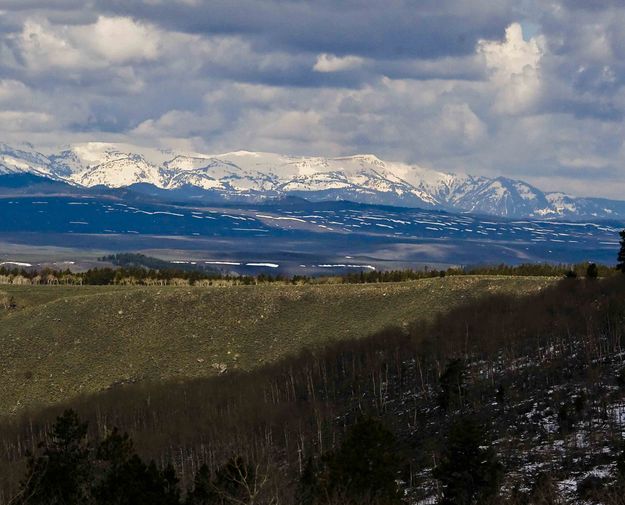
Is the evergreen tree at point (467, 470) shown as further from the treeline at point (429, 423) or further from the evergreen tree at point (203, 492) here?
the evergreen tree at point (203, 492)

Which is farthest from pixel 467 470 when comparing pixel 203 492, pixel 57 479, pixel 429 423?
pixel 429 423

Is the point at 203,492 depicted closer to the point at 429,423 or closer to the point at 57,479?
the point at 57,479

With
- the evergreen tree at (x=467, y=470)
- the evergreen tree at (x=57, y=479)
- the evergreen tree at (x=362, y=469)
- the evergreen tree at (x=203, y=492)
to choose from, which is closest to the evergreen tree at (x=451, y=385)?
the evergreen tree at (x=362, y=469)

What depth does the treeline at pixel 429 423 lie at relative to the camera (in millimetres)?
93625

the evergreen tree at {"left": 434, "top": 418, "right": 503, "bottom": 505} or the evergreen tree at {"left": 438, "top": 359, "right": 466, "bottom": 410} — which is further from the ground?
the evergreen tree at {"left": 434, "top": 418, "right": 503, "bottom": 505}

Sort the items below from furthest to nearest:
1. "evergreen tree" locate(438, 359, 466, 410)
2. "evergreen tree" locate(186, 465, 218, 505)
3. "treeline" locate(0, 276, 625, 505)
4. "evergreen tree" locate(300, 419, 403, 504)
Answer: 1. "evergreen tree" locate(438, 359, 466, 410)
2. "treeline" locate(0, 276, 625, 505)
3. "evergreen tree" locate(300, 419, 403, 504)
4. "evergreen tree" locate(186, 465, 218, 505)

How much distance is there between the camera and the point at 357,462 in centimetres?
9269

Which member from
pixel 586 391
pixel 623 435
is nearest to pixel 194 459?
pixel 586 391

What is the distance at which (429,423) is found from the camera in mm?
147000

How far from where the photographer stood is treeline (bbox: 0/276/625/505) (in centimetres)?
9362

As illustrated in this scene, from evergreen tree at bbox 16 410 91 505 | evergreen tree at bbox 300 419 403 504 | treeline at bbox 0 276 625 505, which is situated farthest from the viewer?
treeline at bbox 0 276 625 505

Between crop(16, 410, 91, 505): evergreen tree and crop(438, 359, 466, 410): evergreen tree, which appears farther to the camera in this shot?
crop(438, 359, 466, 410): evergreen tree

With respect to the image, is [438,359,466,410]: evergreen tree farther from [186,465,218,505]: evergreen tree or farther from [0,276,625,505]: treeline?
[186,465,218,505]: evergreen tree

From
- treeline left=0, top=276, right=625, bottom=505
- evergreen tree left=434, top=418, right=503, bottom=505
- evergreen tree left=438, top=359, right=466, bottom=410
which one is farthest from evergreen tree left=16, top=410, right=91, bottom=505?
evergreen tree left=438, top=359, right=466, bottom=410
